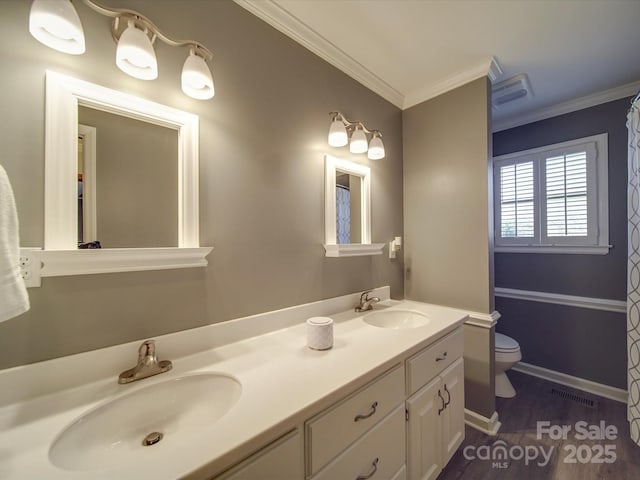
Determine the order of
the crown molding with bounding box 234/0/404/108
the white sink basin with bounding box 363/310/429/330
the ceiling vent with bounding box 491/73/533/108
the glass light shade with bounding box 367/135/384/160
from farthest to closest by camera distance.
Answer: the ceiling vent with bounding box 491/73/533/108, the glass light shade with bounding box 367/135/384/160, the white sink basin with bounding box 363/310/429/330, the crown molding with bounding box 234/0/404/108

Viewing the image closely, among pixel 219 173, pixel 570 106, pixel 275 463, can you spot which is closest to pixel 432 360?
pixel 275 463

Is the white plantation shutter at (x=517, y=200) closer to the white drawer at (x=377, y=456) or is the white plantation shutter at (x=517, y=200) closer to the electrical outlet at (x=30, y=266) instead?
the white drawer at (x=377, y=456)

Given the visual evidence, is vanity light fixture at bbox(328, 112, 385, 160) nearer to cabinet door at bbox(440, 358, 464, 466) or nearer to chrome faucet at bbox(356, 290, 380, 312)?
chrome faucet at bbox(356, 290, 380, 312)

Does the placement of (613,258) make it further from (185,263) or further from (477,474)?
(185,263)

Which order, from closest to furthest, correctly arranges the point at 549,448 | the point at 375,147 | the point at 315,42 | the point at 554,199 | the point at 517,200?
the point at 315,42
the point at 549,448
the point at 375,147
the point at 554,199
the point at 517,200

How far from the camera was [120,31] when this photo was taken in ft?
2.72

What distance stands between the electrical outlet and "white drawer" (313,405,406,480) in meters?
0.97

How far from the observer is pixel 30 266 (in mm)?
691

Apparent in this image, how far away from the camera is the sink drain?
2.23 ft

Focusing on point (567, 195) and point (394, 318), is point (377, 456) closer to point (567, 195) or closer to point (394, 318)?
point (394, 318)

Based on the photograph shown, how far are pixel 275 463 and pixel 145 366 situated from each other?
0.51 metres

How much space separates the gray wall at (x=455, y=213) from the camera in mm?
1674

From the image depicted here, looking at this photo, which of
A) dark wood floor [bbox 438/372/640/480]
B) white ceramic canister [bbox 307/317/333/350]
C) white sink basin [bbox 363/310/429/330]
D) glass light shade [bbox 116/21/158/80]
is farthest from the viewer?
white sink basin [bbox 363/310/429/330]

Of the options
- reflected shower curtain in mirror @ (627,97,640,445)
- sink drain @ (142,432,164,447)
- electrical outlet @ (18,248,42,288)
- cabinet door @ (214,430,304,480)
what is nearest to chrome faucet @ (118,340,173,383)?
sink drain @ (142,432,164,447)
